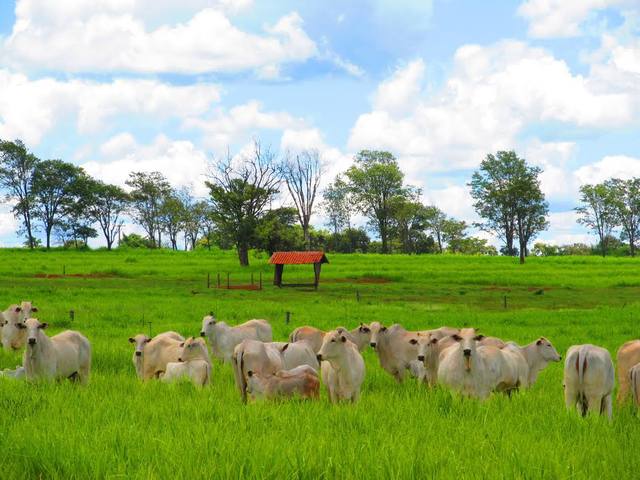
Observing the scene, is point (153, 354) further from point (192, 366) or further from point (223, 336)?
point (223, 336)

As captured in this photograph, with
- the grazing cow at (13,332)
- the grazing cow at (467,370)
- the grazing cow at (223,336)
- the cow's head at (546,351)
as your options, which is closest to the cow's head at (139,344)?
the grazing cow at (223,336)

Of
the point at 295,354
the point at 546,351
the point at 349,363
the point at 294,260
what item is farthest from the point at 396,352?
the point at 294,260

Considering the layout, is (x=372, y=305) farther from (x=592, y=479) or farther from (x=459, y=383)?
(x=592, y=479)

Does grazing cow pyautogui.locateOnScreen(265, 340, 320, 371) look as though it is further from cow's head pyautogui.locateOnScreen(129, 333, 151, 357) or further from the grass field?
cow's head pyautogui.locateOnScreen(129, 333, 151, 357)

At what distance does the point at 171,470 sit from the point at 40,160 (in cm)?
8998

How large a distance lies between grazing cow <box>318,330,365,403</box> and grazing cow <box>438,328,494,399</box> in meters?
1.54

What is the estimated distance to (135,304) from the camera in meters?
29.8

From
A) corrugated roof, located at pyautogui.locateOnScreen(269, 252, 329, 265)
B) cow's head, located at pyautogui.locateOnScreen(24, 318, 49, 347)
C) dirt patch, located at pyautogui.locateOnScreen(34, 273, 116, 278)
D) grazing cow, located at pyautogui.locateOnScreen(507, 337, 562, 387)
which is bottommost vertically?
grazing cow, located at pyautogui.locateOnScreen(507, 337, 562, 387)

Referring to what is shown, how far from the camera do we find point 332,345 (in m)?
10.7

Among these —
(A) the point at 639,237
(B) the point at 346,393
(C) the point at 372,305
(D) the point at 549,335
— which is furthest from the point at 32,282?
(A) the point at 639,237

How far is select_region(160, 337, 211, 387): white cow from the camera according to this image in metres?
12.0

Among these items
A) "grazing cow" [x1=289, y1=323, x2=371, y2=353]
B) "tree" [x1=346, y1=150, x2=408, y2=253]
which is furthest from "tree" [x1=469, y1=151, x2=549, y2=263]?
"grazing cow" [x1=289, y1=323, x2=371, y2=353]

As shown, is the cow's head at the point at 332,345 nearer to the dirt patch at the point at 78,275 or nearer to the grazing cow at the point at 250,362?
the grazing cow at the point at 250,362

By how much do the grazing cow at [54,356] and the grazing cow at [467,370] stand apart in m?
6.44
